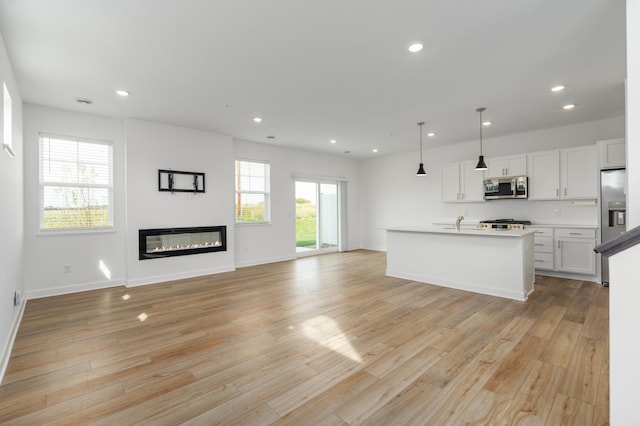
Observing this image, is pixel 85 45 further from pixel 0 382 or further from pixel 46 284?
pixel 46 284

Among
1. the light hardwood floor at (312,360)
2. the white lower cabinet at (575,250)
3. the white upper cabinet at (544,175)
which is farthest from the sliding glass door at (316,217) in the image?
the white lower cabinet at (575,250)

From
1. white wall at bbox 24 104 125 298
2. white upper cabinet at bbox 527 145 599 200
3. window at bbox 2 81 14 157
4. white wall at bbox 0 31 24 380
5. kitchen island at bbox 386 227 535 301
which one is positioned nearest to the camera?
white wall at bbox 0 31 24 380

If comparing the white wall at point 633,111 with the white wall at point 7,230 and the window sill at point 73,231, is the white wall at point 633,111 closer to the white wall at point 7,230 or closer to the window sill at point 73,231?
the white wall at point 7,230

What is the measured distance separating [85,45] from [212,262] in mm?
4020

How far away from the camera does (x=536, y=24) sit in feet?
8.38

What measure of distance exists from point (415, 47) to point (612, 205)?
4.29 meters

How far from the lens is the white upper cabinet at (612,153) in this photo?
15.2 feet

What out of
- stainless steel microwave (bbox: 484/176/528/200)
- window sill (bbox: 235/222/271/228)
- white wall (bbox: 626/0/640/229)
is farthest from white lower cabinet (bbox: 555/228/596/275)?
window sill (bbox: 235/222/271/228)

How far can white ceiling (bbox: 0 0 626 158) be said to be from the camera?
238 centimetres

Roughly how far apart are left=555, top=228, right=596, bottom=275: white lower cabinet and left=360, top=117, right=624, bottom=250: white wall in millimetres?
659

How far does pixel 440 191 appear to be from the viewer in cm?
740

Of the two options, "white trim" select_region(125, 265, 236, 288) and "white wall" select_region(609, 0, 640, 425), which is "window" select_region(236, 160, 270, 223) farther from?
"white wall" select_region(609, 0, 640, 425)

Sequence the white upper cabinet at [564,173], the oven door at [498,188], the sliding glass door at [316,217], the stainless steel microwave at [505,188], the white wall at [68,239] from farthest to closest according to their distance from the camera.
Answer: the sliding glass door at [316,217]
the oven door at [498,188]
the stainless steel microwave at [505,188]
the white upper cabinet at [564,173]
the white wall at [68,239]

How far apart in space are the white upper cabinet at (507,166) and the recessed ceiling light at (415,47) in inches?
164
